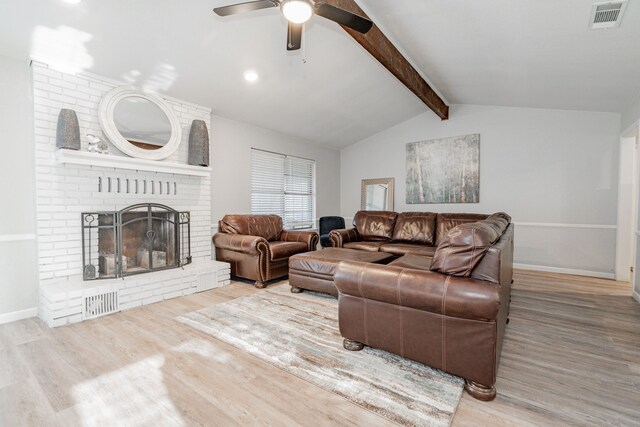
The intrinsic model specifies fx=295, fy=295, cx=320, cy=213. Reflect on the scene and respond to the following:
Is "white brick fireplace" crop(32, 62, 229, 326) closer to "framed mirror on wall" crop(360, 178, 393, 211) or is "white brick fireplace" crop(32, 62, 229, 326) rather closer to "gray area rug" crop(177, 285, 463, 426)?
"gray area rug" crop(177, 285, 463, 426)

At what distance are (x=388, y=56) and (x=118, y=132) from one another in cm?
318

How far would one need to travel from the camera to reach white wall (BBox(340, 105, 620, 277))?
447cm

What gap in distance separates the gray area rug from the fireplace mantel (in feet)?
5.88

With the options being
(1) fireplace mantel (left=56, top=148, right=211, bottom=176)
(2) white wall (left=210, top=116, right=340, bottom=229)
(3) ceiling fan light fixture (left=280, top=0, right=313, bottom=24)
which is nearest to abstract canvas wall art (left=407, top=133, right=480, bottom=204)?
(2) white wall (left=210, top=116, right=340, bottom=229)

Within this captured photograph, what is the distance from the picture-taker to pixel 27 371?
195 centimetres

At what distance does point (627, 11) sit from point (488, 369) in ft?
9.42

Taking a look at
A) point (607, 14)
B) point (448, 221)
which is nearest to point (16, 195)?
point (448, 221)

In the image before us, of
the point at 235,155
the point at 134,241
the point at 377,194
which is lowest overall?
the point at 134,241

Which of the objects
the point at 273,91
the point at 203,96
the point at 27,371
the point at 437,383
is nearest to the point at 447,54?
the point at 273,91

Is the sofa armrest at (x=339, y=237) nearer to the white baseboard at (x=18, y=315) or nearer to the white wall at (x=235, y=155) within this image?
the white wall at (x=235, y=155)

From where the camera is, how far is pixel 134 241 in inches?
140

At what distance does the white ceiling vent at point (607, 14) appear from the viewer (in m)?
2.21

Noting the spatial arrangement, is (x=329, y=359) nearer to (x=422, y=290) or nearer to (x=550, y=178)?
(x=422, y=290)

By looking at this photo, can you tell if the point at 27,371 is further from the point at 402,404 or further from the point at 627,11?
the point at 627,11
